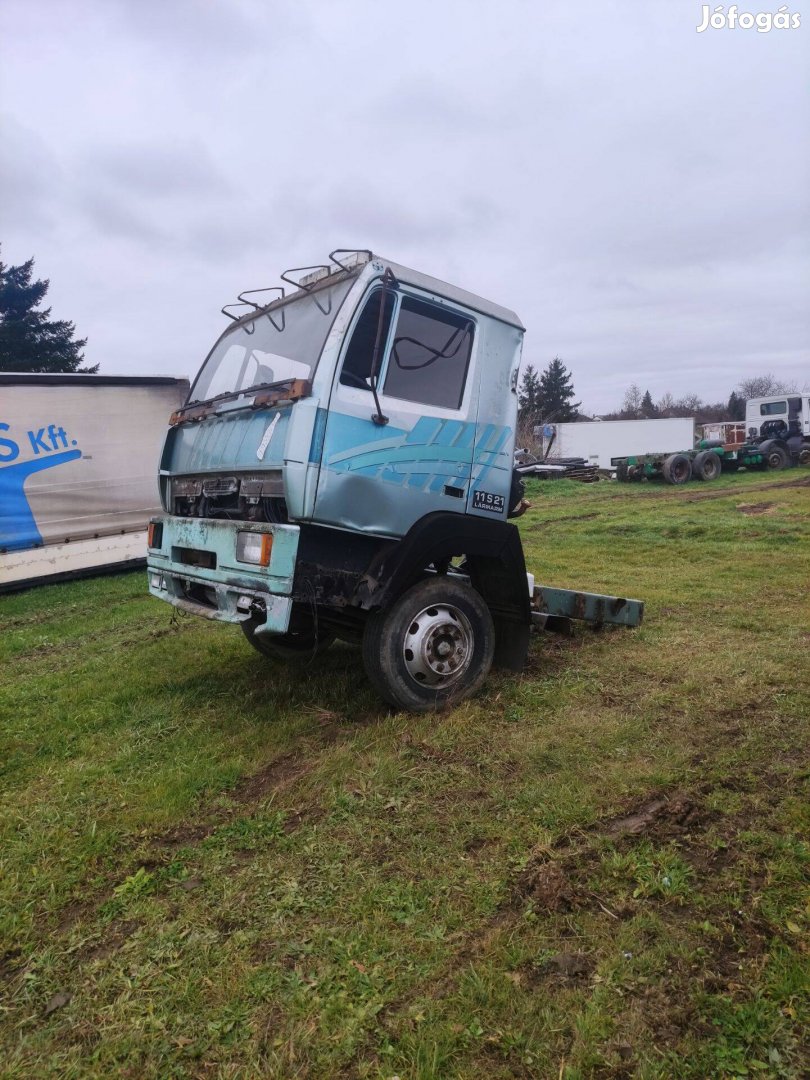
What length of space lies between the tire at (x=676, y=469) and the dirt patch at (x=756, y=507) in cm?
560

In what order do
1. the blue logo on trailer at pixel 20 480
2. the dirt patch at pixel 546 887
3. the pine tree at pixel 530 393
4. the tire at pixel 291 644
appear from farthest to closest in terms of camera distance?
the pine tree at pixel 530 393 → the blue logo on trailer at pixel 20 480 → the tire at pixel 291 644 → the dirt patch at pixel 546 887

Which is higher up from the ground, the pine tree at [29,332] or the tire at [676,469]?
the pine tree at [29,332]

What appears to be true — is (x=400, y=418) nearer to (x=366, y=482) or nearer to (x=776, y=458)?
(x=366, y=482)

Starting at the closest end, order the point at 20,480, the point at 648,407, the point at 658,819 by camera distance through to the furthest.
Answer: the point at 658,819 < the point at 20,480 < the point at 648,407

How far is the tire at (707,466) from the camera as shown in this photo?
22062mm

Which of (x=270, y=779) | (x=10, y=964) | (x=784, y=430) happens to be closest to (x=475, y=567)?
(x=270, y=779)

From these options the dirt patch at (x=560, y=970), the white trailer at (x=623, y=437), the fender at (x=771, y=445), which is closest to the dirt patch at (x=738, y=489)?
the fender at (x=771, y=445)

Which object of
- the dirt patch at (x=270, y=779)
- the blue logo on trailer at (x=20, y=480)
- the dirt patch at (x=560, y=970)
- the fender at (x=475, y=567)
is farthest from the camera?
the blue logo on trailer at (x=20, y=480)

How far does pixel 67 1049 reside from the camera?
194cm

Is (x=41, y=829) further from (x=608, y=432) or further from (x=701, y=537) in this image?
(x=608, y=432)

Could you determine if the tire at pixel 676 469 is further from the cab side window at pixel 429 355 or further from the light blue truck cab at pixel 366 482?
the cab side window at pixel 429 355

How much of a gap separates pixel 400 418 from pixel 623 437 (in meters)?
29.0

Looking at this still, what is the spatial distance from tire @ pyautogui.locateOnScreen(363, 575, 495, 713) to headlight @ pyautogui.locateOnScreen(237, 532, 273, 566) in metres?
0.78

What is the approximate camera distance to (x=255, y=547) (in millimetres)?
3619
